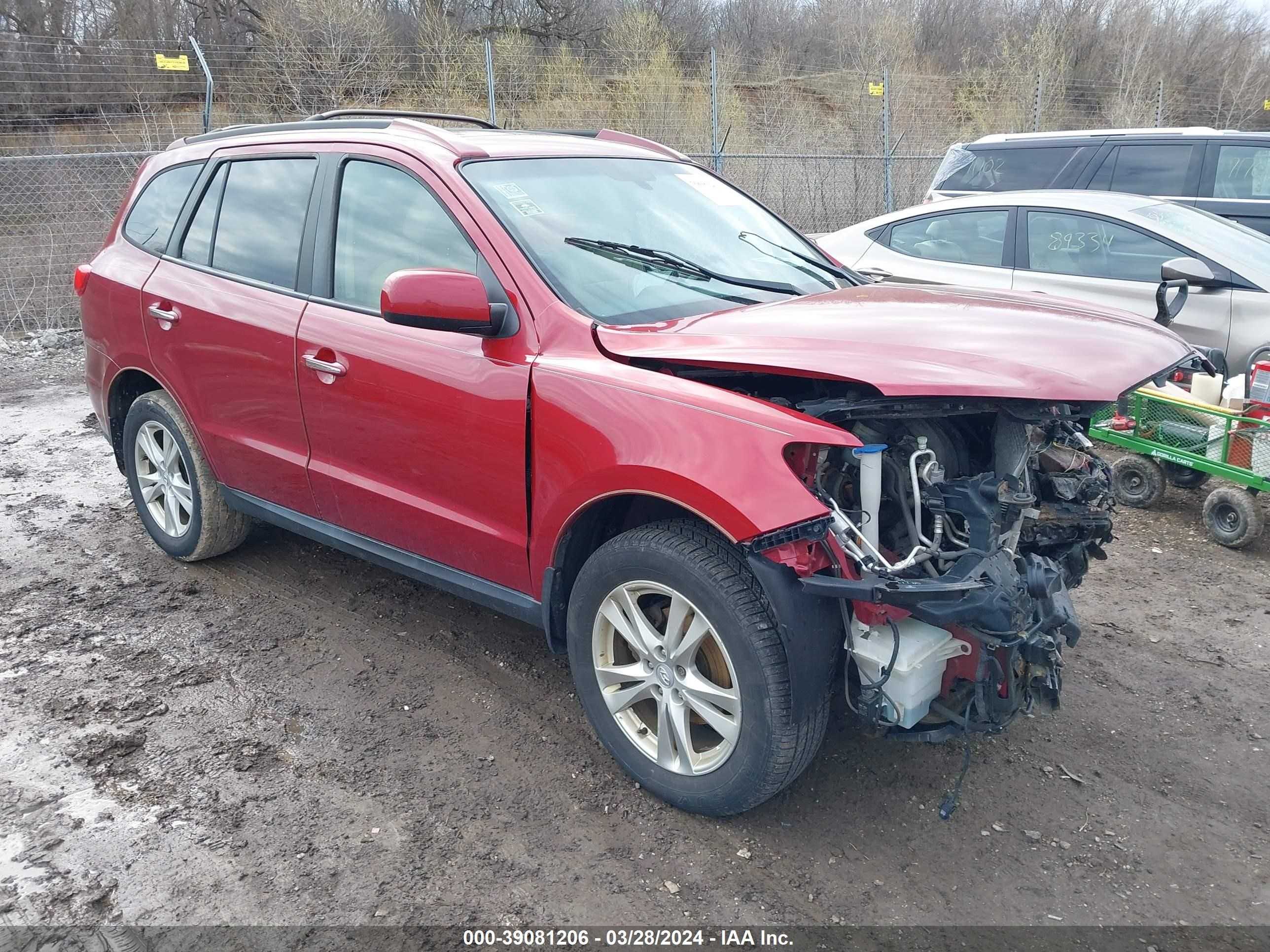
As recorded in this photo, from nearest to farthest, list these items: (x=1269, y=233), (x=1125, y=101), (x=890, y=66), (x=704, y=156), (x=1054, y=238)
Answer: (x=1054, y=238), (x=1269, y=233), (x=704, y=156), (x=1125, y=101), (x=890, y=66)

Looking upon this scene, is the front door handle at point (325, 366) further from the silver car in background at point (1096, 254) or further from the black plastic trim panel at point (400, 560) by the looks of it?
the silver car in background at point (1096, 254)

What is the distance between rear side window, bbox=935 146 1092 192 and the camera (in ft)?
27.6

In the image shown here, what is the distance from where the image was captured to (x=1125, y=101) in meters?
20.7

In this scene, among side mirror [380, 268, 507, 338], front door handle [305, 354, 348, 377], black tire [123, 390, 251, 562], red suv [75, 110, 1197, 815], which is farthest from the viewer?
black tire [123, 390, 251, 562]

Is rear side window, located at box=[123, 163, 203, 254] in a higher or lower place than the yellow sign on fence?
lower

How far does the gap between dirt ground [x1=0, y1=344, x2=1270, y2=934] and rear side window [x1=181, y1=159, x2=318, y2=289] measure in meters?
1.47

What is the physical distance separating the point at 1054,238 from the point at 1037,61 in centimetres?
1815

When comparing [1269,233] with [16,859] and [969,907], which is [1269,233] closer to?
[969,907]

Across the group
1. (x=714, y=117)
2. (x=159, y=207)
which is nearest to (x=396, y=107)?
(x=714, y=117)

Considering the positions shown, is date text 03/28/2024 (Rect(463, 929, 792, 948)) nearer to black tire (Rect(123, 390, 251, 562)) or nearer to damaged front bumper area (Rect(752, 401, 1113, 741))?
damaged front bumper area (Rect(752, 401, 1113, 741))

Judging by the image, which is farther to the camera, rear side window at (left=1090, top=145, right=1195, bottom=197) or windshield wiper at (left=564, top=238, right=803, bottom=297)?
rear side window at (left=1090, top=145, right=1195, bottom=197)

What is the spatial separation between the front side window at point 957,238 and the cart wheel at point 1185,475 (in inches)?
75.0

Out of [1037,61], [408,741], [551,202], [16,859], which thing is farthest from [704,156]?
[1037,61]

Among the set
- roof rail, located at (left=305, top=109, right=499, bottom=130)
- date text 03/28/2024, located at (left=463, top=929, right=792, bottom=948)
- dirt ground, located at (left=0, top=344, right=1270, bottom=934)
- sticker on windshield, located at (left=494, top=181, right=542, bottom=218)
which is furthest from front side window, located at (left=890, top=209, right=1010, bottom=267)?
date text 03/28/2024, located at (left=463, top=929, right=792, bottom=948)
